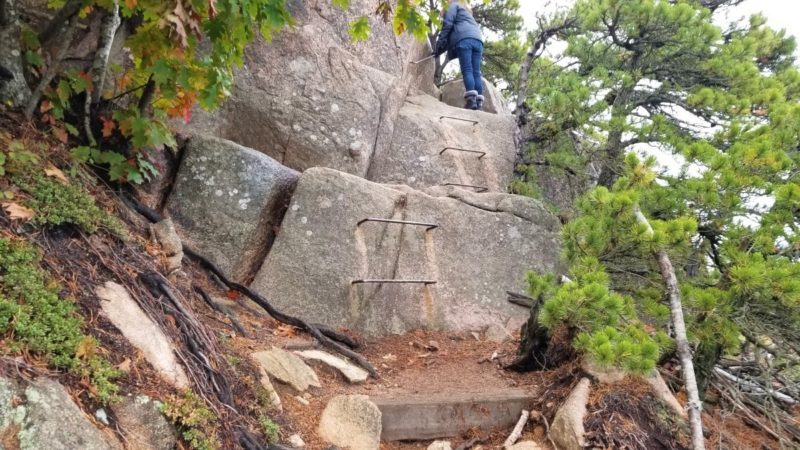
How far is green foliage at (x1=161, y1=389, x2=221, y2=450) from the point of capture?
2.37 metres

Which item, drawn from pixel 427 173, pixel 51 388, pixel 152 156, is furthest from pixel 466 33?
pixel 51 388

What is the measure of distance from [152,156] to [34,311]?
3.44m

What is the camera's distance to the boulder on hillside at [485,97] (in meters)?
Result: 11.9

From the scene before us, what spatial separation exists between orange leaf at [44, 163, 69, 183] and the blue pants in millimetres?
7896

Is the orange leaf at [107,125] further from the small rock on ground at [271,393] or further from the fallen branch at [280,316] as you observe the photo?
the small rock on ground at [271,393]

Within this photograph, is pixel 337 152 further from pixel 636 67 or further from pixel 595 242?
pixel 636 67

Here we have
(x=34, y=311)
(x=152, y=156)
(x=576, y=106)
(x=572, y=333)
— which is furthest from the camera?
(x=576, y=106)

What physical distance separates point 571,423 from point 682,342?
108cm

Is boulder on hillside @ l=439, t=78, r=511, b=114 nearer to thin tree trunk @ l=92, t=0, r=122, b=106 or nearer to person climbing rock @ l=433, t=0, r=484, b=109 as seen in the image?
person climbing rock @ l=433, t=0, r=484, b=109

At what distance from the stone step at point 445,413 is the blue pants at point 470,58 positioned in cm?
730

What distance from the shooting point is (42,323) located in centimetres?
221

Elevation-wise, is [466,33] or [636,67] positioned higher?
[466,33]

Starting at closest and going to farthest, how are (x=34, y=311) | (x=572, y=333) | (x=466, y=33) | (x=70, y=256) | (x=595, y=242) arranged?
(x=34, y=311) < (x=70, y=256) < (x=595, y=242) < (x=572, y=333) < (x=466, y=33)

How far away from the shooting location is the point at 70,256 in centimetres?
283
